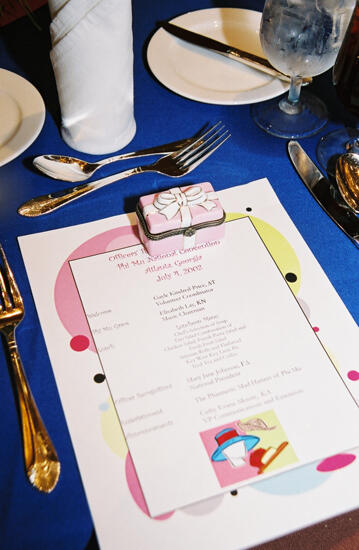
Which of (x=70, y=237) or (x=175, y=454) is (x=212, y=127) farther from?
(x=175, y=454)

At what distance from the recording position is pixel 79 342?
54 cm

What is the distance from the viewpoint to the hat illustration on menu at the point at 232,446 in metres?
0.47

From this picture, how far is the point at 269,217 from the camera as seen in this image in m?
0.66

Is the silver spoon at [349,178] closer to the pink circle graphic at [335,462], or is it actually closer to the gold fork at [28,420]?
the pink circle graphic at [335,462]

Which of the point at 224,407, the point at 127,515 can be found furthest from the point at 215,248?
the point at 127,515

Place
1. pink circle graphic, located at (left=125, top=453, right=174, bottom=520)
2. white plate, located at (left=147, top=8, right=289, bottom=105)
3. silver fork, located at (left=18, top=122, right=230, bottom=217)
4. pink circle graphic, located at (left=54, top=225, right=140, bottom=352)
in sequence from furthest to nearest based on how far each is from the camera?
1. white plate, located at (left=147, top=8, right=289, bottom=105)
2. silver fork, located at (left=18, top=122, right=230, bottom=217)
3. pink circle graphic, located at (left=54, top=225, right=140, bottom=352)
4. pink circle graphic, located at (left=125, top=453, right=174, bottom=520)

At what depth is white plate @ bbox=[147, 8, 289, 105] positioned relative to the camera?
0.77 m

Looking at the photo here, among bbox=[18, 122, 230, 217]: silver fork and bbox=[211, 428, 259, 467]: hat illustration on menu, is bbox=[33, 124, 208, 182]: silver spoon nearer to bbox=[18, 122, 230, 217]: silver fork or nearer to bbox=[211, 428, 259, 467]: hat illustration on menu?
bbox=[18, 122, 230, 217]: silver fork

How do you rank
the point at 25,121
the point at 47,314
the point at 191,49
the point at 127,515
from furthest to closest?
the point at 191,49
the point at 25,121
the point at 47,314
the point at 127,515

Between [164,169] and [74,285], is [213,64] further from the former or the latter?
[74,285]

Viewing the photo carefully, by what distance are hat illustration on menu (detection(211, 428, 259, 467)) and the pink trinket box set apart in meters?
0.22

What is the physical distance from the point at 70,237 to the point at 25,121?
0.20m

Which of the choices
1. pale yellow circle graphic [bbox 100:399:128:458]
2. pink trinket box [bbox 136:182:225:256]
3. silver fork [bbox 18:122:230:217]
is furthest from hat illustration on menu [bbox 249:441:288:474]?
silver fork [bbox 18:122:230:217]

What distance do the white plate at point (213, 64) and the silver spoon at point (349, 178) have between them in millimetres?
→ 154
